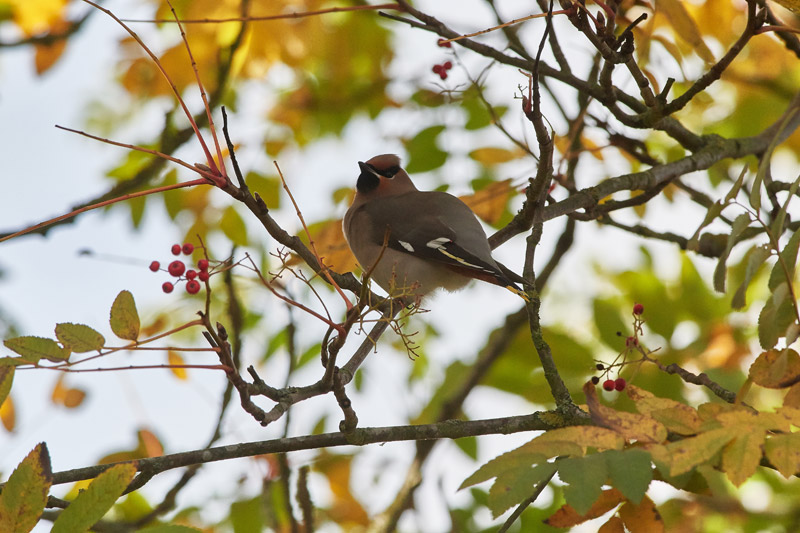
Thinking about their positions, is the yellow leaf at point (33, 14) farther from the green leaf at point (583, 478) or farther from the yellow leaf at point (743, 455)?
the yellow leaf at point (743, 455)

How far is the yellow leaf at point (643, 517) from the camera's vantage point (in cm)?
209

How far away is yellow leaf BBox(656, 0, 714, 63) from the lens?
3041mm

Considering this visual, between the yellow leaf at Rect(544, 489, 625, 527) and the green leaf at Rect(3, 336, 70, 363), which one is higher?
the green leaf at Rect(3, 336, 70, 363)

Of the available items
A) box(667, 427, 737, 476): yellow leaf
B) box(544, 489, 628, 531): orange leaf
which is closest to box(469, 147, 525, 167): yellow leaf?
box(544, 489, 628, 531): orange leaf

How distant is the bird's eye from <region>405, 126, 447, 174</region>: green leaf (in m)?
0.96

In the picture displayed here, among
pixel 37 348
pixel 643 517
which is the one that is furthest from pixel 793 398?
pixel 37 348

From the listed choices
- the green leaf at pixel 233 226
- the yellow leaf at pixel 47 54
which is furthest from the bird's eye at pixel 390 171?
the yellow leaf at pixel 47 54

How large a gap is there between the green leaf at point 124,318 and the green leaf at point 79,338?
0.14ft

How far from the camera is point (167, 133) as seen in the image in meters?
4.08

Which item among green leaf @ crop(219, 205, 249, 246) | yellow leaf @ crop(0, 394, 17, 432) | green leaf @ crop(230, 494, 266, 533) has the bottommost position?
green leaf @ crop(230, 494, 266, 533)

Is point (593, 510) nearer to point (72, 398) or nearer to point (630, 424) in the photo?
point (630, 424)

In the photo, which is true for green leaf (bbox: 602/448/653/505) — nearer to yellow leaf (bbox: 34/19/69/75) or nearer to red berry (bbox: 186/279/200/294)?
red berry (bbox: 186/279/200/294)

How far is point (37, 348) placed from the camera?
192 centimetres

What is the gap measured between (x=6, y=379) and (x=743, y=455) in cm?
163
